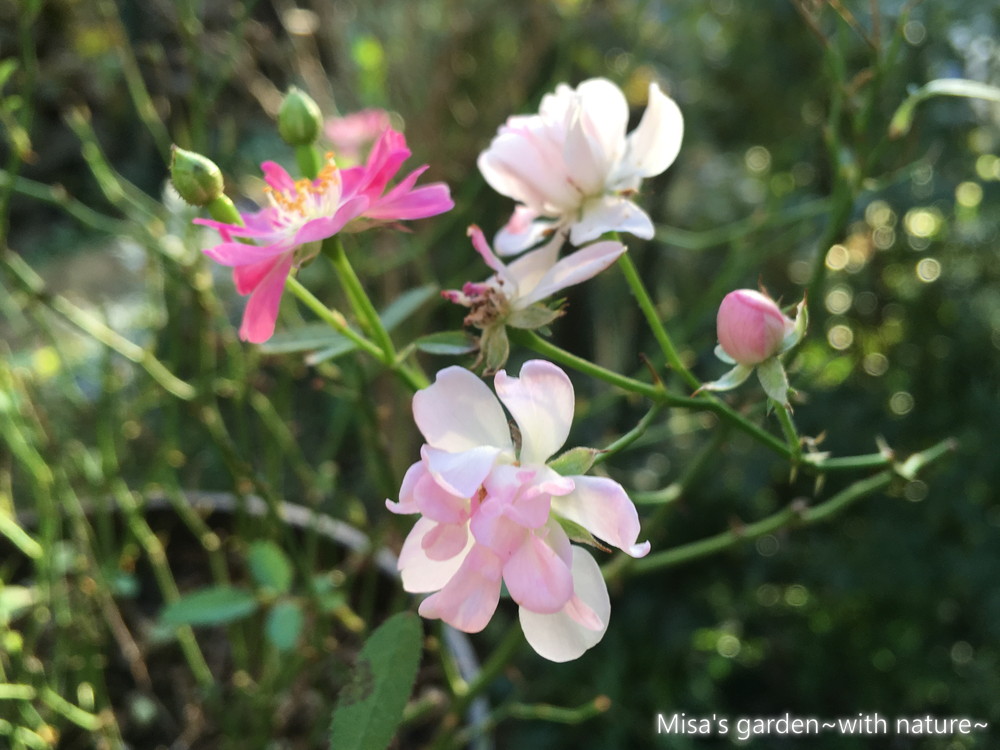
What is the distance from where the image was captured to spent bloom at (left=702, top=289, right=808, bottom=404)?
0.32 meters

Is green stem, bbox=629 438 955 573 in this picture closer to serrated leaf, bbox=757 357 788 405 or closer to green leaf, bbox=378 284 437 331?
serrated leaf, bbox=757 357 788 405

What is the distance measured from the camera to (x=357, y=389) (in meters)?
0.50

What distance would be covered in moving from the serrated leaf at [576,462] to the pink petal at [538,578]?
0.12 ft

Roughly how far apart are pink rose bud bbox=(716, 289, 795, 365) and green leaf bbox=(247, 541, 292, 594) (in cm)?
36

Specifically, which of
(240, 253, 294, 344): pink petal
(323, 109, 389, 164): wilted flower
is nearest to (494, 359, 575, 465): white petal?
(240, 253, 294, 344): pink petal

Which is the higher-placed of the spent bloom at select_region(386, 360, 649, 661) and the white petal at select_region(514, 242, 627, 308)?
the white petal at select_region(514, 242, 627, 308)

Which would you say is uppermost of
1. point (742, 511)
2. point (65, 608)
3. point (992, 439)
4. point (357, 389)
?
point (357, 389)

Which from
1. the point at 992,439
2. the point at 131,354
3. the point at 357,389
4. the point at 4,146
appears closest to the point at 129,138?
the point at 4,146

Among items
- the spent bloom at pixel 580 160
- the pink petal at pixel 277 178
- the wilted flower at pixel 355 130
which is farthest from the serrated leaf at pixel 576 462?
the wilted flower at pixel 355 130

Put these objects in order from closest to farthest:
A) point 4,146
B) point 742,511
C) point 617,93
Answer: point 617,93 < point 742,511 < point 4,146

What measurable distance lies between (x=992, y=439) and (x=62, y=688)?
88cm

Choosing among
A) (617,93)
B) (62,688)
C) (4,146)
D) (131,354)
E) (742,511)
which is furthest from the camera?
(4,146)

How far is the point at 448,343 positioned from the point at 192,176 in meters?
0.13

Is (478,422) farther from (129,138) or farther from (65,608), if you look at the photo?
(129,138)
